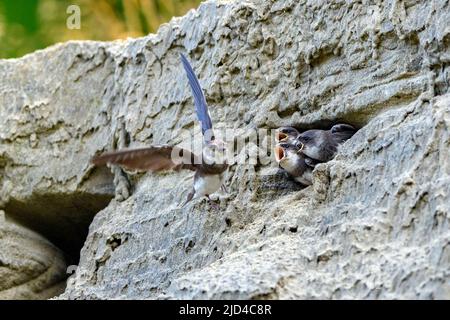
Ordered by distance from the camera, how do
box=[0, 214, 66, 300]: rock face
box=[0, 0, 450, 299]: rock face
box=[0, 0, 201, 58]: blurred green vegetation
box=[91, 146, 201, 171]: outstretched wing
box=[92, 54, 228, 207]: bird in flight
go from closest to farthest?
box=[0, 0, 450, 299]: rock face, box=[91, 146, 201, 171]: outstretched wing, box=[92, 54, 228, 207]: bird in flight, box=[0, 214, 66, 300]: rock face, box=[0, 0, 201, 58]: blurred green vegetation

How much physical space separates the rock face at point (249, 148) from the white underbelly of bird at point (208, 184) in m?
0.09

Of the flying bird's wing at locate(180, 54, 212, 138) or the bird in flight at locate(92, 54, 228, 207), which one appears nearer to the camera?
the bird in flight at locate(92, 54, 228, 207)

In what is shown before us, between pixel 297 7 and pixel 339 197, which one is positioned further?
pixel 297 7

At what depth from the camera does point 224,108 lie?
13.5ft

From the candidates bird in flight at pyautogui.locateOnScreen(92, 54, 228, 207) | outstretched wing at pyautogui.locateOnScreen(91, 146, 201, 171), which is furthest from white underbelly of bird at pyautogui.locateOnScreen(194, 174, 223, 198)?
outstretched wing at pyautogui.locateOnScreen(91, 146, 201, 171)

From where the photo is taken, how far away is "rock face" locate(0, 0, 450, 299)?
288 cm

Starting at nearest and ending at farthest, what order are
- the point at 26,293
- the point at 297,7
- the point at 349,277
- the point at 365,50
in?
the point at 349,277
the point at 365,50
the point at 297,7
the point at 26,293

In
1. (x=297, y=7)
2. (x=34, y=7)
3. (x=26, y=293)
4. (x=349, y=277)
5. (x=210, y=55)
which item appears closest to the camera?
(x=349, y=277)

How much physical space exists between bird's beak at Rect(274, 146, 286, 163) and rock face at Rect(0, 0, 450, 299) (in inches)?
2.8

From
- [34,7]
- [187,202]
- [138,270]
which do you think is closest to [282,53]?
[187,202]

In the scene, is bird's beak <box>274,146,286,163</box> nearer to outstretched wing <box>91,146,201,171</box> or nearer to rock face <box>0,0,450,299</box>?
rock face <box>0,0,450,299</box>

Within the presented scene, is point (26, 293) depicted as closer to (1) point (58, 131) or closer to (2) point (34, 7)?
(1) point (58, 131)

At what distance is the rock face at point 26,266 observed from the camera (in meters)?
4.63

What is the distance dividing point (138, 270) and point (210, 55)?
38.0 inches
